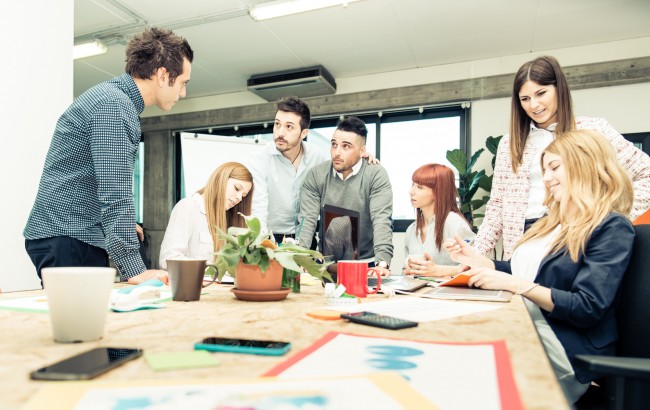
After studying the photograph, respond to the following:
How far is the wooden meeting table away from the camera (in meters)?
0.48

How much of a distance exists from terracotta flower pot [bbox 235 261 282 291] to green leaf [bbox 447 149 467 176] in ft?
13.3

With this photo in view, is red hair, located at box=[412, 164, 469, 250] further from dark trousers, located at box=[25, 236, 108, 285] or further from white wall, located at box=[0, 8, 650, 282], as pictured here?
white wall, located at box=[0, 8, 650, 282]

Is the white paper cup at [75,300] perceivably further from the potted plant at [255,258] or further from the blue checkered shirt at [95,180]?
the blue checkered shirt at [95,180]

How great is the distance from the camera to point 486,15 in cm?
412

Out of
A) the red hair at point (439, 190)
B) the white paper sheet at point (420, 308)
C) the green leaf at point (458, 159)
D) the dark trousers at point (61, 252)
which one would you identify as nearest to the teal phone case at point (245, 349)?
the white paper sheet at point (420, 308)

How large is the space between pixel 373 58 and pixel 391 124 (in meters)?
0.89

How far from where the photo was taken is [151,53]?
175 cm

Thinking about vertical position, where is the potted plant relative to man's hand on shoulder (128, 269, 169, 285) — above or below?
above

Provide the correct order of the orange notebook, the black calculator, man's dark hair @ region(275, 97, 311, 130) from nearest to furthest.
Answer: the black calculator → the orange notebook → man's dark hair @ region(275, 97, 311, 130)

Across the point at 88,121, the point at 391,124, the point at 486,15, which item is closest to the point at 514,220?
the point at 88,121

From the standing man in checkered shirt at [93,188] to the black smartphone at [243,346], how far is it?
88 cm

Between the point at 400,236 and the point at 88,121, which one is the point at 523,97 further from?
the point at 400,236

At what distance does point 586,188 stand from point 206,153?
4383mm

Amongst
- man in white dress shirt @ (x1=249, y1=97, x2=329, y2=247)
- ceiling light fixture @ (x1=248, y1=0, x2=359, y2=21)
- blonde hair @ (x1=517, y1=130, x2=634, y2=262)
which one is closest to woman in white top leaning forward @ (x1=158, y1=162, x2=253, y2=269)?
man in white dress shirt @ (x1=249, y1=97, x2=329, y2=247)
